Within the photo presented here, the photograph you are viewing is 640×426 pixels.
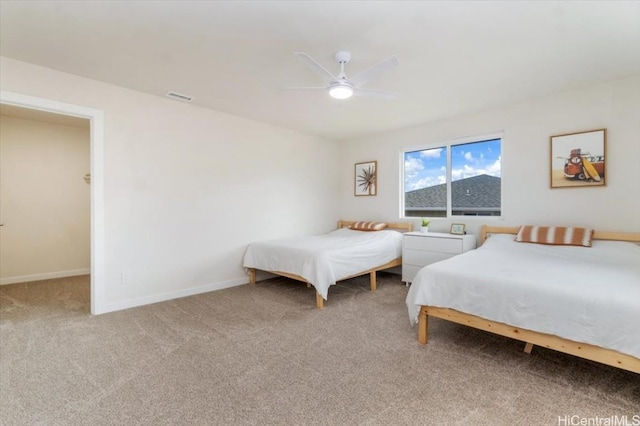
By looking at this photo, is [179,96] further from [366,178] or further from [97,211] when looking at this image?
[366,178]

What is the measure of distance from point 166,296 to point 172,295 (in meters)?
0.07

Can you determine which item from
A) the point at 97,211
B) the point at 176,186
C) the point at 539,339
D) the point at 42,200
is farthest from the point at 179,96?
the point at 539,339

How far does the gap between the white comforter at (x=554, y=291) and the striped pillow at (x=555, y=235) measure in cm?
11

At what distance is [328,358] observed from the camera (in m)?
2.22

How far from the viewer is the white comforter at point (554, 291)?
167cm

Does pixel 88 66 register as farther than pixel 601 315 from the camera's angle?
Yes

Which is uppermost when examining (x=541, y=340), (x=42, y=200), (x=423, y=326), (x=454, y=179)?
(x=454, y=179)

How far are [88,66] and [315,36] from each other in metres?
2.23

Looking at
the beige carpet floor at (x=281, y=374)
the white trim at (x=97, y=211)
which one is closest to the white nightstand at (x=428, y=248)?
the beige carpet floor at (x=281, y=374)

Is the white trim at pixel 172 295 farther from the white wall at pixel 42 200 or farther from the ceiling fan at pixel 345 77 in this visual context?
the ceiling fan at pixel 345 77

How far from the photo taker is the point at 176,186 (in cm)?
Result: 371

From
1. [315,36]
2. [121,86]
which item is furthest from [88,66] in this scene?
[315,36]

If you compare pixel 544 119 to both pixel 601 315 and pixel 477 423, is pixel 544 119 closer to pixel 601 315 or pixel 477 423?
pixel 601 315

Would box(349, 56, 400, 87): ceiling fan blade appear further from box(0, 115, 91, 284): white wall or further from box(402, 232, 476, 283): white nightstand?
box(0, 115, 91, 284): white wall
